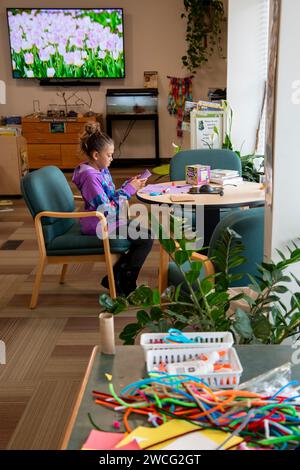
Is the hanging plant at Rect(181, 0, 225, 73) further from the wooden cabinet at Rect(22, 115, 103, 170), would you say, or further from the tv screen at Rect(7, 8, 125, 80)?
the wooden cabinet at Rect(22, 115, 103, 170)

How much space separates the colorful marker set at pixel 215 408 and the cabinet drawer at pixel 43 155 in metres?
6.78

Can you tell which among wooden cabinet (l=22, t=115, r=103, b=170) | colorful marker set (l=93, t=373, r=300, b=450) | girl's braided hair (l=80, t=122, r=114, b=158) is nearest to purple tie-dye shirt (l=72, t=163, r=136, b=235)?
girl's braided hair (l=80, t=122, r=114, b=158)

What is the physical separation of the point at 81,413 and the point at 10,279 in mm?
3102

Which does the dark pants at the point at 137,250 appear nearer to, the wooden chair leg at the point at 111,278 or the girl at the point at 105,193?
the girl at the point at 105,193

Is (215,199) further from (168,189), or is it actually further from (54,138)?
(54,138)

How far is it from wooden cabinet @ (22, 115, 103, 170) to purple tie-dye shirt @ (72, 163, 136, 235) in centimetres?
411

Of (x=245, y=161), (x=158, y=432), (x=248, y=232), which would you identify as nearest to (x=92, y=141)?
(x=248, y=232)

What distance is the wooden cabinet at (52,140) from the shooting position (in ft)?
25.6

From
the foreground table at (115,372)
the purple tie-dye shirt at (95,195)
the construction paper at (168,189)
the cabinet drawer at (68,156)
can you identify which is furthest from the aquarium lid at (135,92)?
the foreground table at (115,372)

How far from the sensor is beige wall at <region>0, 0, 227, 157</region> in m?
7.89

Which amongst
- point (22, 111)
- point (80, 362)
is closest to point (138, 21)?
point (22, 111)

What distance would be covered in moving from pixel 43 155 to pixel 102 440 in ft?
23.0

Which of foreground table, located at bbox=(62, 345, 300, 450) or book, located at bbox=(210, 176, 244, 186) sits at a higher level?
book, located at bbox=(210, 176, 244, 186)
